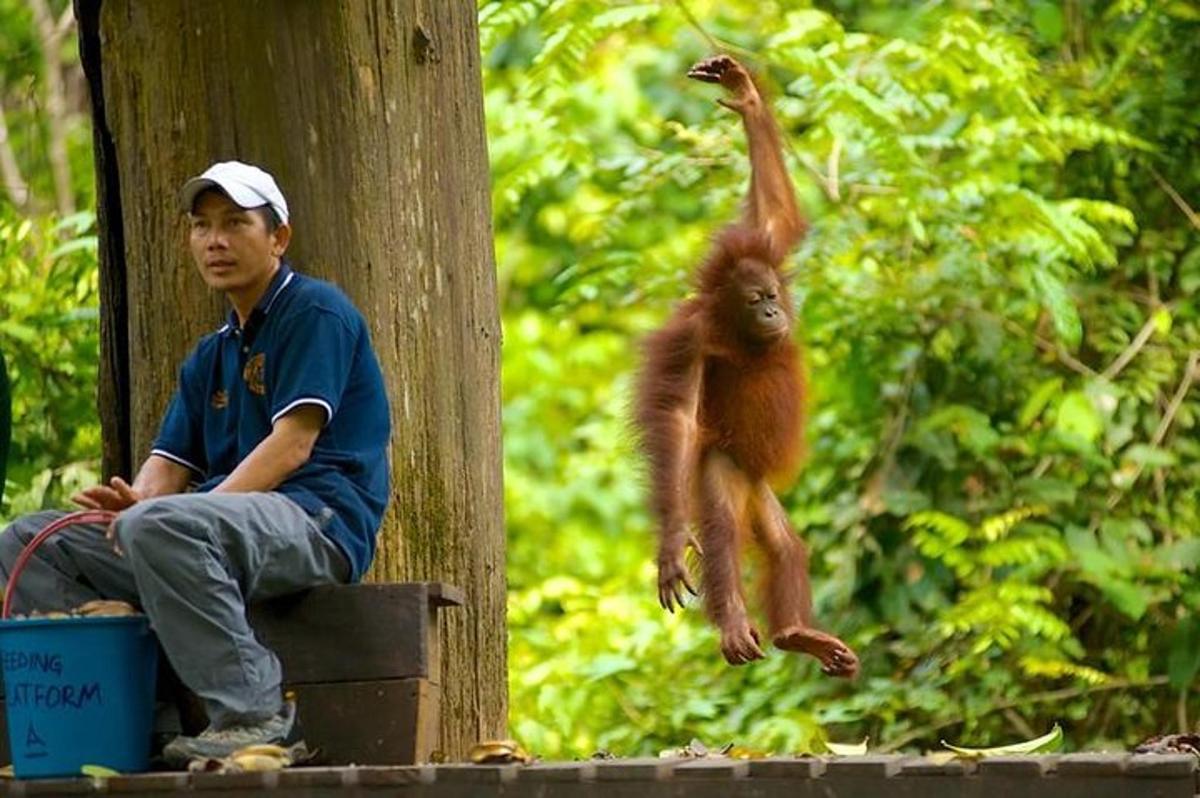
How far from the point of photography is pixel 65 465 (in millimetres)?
7023

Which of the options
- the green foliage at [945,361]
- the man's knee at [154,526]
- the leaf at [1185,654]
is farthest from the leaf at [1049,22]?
the man's knee at [154,526]

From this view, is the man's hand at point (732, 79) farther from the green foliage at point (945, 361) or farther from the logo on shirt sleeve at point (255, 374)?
the green foliage at point (945, 361)

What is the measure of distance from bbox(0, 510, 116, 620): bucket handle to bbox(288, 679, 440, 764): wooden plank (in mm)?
443

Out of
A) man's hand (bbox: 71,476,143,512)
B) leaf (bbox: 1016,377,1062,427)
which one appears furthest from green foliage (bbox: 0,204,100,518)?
man's hand (bbox: 71,476,143,512)

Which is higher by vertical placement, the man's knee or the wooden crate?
the man's knee

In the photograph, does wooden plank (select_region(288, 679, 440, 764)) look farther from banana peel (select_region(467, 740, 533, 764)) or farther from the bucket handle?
the bucket handle

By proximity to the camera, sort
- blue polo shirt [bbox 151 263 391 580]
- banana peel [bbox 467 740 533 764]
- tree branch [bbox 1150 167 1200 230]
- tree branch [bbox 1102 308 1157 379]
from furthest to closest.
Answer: tree branch [bbox 1150 167 1200 230] → tree branch [bbox 1102 308 1157 379] → blue polo shirt [bbox 151 263 391 580] → banana peel [bbox 467 740 533 764]

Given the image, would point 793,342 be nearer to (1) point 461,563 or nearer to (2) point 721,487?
(2) point 721,487

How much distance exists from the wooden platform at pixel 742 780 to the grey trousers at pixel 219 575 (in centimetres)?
21

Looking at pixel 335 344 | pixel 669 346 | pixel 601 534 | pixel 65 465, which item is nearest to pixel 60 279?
pixel 65 465

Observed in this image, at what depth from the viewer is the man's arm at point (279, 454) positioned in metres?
3.78

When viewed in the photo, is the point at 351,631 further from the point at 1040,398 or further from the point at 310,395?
the point at 1040,398

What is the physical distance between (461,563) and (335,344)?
788 mm

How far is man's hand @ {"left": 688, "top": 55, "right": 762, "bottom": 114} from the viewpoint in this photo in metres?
4.72
